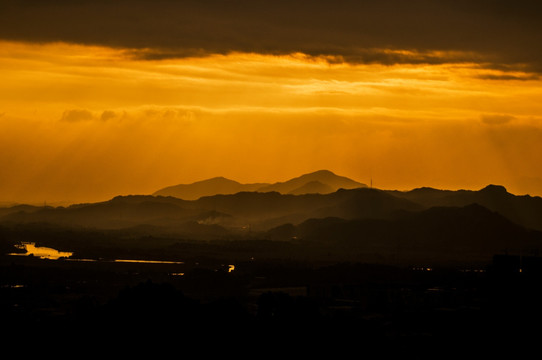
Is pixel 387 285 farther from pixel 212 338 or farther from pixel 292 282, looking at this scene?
pixel 212 338

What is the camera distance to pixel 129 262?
150m

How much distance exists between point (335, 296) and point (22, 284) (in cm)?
3425

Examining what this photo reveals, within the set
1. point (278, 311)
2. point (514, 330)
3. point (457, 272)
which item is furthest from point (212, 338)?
point (457, 272)

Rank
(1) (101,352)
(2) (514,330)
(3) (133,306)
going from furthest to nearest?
(2) (514,330) < (3) (133,306) < (1) (101,352)

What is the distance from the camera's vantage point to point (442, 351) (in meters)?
64.4

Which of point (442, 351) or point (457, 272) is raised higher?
point (457, 272)

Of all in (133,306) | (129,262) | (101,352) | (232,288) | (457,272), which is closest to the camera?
(101,352)

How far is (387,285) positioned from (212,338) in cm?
5902

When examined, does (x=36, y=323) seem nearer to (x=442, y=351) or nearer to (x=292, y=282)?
(x=442, y=351)

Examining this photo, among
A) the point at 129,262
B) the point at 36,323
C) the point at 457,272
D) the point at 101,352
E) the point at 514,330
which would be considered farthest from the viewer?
the point at 129,262

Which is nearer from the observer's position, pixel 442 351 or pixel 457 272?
pixel 442 351

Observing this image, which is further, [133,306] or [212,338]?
[133,306]

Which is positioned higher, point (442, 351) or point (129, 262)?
point (129, 262)

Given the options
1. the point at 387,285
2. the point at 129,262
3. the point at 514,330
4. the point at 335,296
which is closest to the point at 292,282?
the point at 387,285
